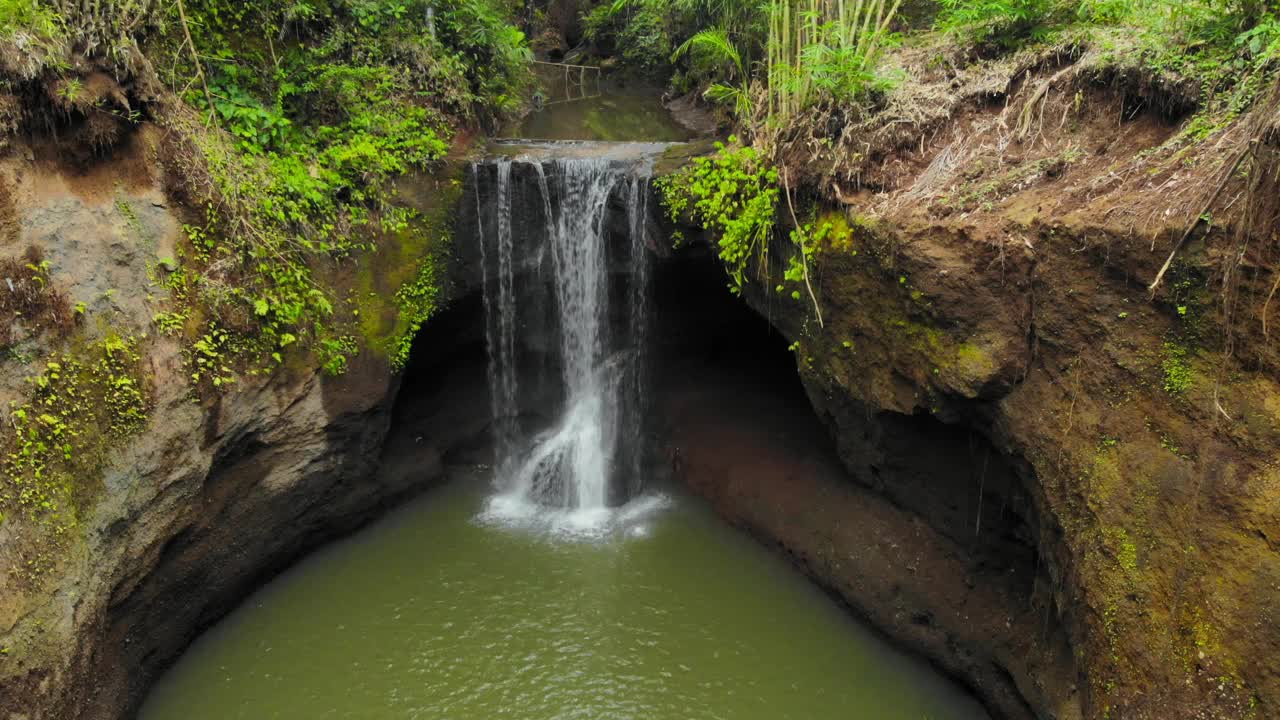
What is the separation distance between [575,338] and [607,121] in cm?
799

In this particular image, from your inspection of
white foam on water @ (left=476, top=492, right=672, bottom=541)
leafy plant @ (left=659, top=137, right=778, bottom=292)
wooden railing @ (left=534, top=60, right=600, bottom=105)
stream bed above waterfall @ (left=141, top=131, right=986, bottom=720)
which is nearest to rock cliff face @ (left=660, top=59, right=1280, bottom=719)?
leafy plant @ (left=659, top=137, right=778, bottom=292)

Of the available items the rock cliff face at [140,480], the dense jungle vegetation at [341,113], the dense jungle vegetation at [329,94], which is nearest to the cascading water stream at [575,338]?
the dense jungle vegetation at [341,113]

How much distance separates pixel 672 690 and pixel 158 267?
516 centimetres

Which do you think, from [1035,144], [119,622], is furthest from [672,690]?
[1035,144]

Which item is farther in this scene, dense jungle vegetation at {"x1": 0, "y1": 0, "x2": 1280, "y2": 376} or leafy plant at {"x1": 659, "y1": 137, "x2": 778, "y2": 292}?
leafy plant at {"x1": 659, "y1": 137, "x2": 778, "y2": 292}

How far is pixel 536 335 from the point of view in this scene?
8.62 meters

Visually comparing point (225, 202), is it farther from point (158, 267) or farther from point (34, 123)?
point (34, 123)

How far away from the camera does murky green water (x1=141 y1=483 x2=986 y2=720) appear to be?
5.39 metres

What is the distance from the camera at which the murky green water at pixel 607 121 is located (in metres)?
12.9

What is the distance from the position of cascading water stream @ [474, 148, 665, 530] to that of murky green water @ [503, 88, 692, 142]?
12.6ft

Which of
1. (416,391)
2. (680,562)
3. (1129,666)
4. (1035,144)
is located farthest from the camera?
(416,391)

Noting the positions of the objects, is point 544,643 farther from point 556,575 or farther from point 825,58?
point 825,58

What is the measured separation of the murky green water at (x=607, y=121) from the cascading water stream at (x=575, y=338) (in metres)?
3.84

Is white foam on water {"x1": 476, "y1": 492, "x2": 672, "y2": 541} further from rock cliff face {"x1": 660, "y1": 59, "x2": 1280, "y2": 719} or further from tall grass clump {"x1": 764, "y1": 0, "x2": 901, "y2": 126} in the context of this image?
tall grass clump {"x1": 764, "y1": 0, "x2": 901, "y2": 126}
